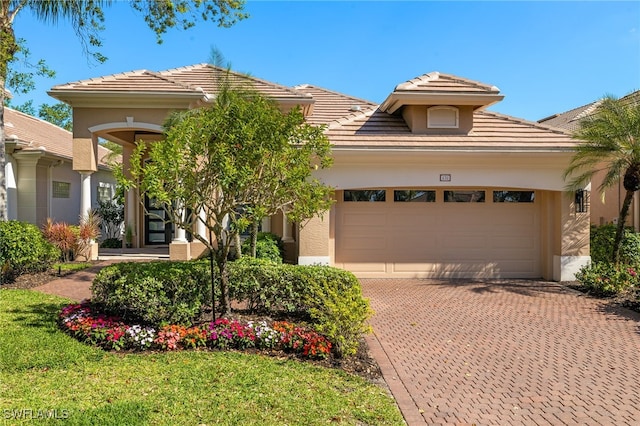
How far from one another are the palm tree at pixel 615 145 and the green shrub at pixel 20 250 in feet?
44.3

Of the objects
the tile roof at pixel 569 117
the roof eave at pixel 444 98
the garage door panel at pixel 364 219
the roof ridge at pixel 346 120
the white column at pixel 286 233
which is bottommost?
the white column at pixel 286 233

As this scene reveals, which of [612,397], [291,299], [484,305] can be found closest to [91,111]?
[291,299]

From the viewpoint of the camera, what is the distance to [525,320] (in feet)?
26.9

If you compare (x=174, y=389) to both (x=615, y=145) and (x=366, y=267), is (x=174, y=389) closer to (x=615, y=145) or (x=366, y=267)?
(x=366, y=267)

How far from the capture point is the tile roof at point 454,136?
1162 cm

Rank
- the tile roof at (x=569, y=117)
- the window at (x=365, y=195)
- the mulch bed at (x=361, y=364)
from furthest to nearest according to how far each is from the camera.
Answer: the tile roof at (x=569, y=117), the window at (x=365, y=195), the mulch bed at (x=361, y=364)

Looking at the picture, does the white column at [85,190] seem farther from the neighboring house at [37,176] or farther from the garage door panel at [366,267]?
the garage door panel at [366,267]

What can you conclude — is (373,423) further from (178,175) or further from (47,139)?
(47,139)

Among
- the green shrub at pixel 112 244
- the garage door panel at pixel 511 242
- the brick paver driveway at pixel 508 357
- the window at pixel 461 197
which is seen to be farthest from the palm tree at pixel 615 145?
the green shrub at pixel 112 244

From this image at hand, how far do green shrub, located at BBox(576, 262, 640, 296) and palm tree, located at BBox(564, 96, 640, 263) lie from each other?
0.66 meters

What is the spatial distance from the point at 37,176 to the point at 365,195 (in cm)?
1236

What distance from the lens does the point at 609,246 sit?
41.9ft

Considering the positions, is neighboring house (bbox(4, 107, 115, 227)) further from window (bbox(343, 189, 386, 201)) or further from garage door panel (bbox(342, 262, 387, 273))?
garage door panel (bbox(342, 262, 387, 273))

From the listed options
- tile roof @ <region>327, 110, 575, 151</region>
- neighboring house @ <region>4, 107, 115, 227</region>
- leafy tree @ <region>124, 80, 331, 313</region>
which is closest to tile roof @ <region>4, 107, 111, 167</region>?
neighboring house @ <region>4, 107, 115, 227</region>
